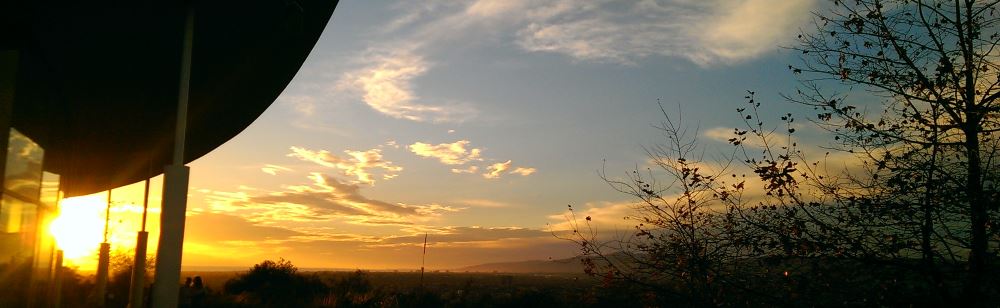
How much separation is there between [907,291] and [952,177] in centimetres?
137

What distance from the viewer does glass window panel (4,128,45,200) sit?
522 cm

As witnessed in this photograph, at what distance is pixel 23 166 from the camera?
573 centimetres

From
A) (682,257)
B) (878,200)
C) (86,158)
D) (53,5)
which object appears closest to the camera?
(53,5)

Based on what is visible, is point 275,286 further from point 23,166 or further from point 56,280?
point 23,166

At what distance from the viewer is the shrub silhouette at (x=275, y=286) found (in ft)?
92.6

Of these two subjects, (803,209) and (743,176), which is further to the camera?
(743,176)

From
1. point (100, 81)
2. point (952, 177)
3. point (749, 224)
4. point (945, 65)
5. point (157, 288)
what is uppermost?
point (945, 65)

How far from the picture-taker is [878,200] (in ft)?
24.2

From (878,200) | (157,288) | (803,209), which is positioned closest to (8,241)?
(157,288)

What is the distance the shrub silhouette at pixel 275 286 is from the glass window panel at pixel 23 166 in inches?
800

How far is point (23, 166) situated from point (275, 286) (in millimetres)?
30757

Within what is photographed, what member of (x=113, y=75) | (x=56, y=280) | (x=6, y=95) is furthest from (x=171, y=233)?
(x=56, y=280)

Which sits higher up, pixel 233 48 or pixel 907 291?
pixel 233 48

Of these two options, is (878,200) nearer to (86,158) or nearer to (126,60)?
(126,60)
